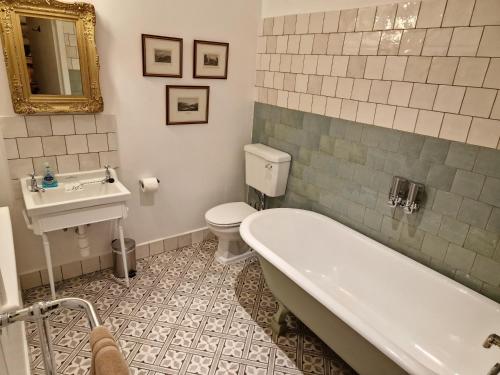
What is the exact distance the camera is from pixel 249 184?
117 inches

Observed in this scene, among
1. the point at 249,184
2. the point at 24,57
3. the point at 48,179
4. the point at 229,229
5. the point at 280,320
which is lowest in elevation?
the point at 280,320

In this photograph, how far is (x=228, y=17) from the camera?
8.44ft

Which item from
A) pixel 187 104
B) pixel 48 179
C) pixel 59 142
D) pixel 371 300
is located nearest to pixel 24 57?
pixel 59 142

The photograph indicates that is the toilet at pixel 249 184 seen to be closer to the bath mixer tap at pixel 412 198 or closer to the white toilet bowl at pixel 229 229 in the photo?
the white toilet bowl at pixel 229 229

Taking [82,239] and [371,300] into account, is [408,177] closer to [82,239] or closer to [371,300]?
[371,300]

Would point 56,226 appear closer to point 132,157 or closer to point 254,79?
point 132,157

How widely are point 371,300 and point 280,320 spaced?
2.00 ft

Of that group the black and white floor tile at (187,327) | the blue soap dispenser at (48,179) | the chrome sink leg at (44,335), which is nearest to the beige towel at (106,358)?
the chrome sink leg at (44,335)

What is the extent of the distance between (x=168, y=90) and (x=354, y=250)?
5.94 ft

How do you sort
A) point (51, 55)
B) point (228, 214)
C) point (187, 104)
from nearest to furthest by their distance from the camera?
1. point (51, 55)
2. point (187, 104)
3. point (228, 214)

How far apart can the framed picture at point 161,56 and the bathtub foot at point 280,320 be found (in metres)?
1.85

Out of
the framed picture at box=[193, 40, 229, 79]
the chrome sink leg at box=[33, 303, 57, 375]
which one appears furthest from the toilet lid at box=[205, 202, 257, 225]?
the chrome sink leg at box=[33, 303, 57, 375]

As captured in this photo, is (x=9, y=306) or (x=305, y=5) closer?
(x=9, y=306)

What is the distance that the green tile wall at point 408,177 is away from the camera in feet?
5.41
